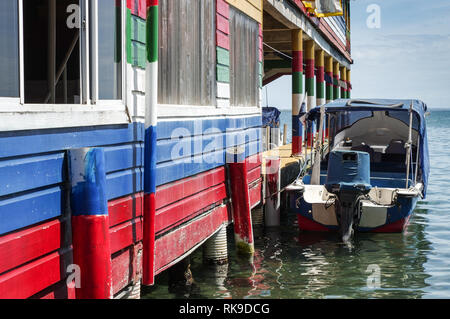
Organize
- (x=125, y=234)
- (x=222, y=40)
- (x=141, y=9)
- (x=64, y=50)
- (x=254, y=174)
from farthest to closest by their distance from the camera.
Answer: (x=254, y=174), (x=222, y=40), (x=64, y=50), (x=141, y=9), (x=125, y=234)

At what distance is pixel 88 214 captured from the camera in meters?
4.77

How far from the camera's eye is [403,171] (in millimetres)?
14797

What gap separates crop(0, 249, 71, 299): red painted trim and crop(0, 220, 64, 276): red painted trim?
0.05 metres

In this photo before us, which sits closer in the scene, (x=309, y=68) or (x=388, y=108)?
(x=388, y=108)

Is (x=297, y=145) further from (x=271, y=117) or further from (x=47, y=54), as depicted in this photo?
(x=47, y=54)

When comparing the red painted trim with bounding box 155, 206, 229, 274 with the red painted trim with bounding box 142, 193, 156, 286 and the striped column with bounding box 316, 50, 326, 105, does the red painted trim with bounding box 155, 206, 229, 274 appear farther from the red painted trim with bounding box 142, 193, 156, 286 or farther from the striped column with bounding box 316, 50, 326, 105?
the striped column with bounding box 316, 50, 326, 105

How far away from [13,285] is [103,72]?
214 centimetres

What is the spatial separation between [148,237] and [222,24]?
4.62 m

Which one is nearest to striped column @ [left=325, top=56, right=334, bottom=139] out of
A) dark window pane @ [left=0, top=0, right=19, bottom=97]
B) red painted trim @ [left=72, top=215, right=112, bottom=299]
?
red painted trim @ [left=72, top=215, right=112, bottom=299]

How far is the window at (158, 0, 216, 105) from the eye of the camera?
284 inches

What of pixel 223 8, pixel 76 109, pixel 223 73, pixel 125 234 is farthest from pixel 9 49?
pixel 223 8


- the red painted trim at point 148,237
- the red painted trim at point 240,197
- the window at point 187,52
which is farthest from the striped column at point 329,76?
the red painted trim at point 148,237

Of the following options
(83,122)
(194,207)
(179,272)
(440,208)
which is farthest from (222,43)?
(440,208)

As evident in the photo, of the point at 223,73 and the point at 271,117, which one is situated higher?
the point at 223,73
